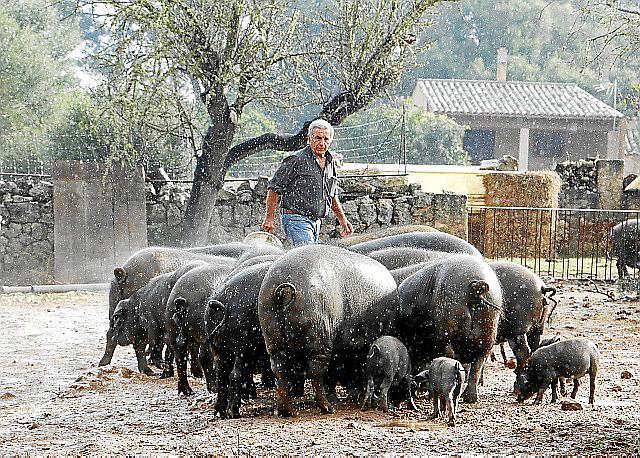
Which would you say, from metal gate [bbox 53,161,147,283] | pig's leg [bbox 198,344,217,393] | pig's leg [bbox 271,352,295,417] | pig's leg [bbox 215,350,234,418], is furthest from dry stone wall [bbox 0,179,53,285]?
pig's leg [bbox 271,352,295,417]

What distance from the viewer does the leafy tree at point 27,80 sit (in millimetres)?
23484

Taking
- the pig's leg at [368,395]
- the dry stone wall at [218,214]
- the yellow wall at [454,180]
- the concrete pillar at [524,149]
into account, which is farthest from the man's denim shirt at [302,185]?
the concrete pillar at [524,149]

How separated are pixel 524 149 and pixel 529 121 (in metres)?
0.94

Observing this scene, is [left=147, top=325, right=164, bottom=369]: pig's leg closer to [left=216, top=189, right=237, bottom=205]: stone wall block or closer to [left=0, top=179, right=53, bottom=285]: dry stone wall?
[left=216, top=189, right=237, bottom=205]: stone wall block

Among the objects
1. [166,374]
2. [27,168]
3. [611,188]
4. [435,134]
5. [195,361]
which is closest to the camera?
[195,361]

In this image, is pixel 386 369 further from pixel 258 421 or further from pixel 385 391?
pixel 258 421

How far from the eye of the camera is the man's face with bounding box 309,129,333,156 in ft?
27.0

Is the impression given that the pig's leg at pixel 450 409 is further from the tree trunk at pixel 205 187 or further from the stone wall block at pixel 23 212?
→ the stone wall block at pixel 23 212

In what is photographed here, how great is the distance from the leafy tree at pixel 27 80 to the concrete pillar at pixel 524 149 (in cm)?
1461

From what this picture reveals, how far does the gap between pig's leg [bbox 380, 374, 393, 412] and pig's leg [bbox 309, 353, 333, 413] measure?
299 mm

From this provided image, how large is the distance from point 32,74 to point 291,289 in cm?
2369

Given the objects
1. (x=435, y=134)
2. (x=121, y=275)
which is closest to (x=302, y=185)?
(x=121, y=275)

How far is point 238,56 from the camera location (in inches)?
494

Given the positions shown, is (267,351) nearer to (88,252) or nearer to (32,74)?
(88,252)
